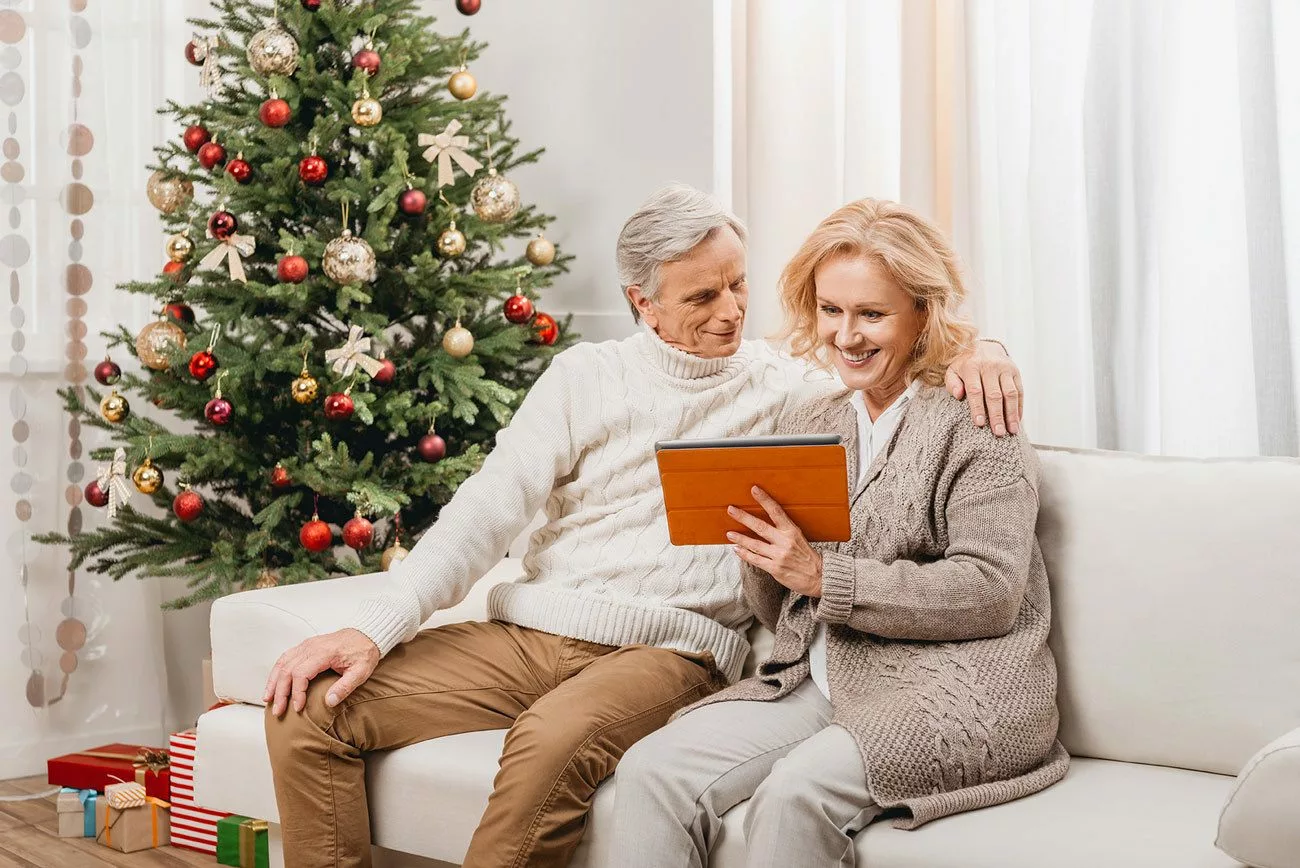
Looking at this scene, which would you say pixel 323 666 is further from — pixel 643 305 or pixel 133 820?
pixel 133 820

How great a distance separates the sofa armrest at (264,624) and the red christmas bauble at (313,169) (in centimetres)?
92

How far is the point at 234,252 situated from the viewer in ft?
8.91

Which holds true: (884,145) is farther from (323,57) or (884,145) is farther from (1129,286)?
(323,57)

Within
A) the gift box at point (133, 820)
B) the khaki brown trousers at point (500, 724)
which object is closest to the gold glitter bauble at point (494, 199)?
the khaki brown trousers at point (500, 724)

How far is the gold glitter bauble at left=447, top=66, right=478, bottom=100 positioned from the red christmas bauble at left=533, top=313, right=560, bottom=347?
51 cm

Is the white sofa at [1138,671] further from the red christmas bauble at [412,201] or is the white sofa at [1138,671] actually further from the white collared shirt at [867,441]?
the red christmas bauble at [412,201]

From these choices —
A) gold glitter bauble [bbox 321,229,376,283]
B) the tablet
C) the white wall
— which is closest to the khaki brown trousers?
the tablet

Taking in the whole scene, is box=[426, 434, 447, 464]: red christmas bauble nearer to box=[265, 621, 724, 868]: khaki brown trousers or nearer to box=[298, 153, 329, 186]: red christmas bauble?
box=[298, 153, 329, 186]: red christmas bauble

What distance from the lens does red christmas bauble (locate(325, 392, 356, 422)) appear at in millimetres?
2627

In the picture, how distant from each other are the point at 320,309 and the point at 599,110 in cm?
98

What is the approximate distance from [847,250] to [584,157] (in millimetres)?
1796

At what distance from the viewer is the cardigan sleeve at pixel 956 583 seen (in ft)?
5.44

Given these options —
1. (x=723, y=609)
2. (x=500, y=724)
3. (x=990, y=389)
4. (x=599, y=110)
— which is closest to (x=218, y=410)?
(x=500, y=724)

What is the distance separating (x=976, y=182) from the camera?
2523 mm
